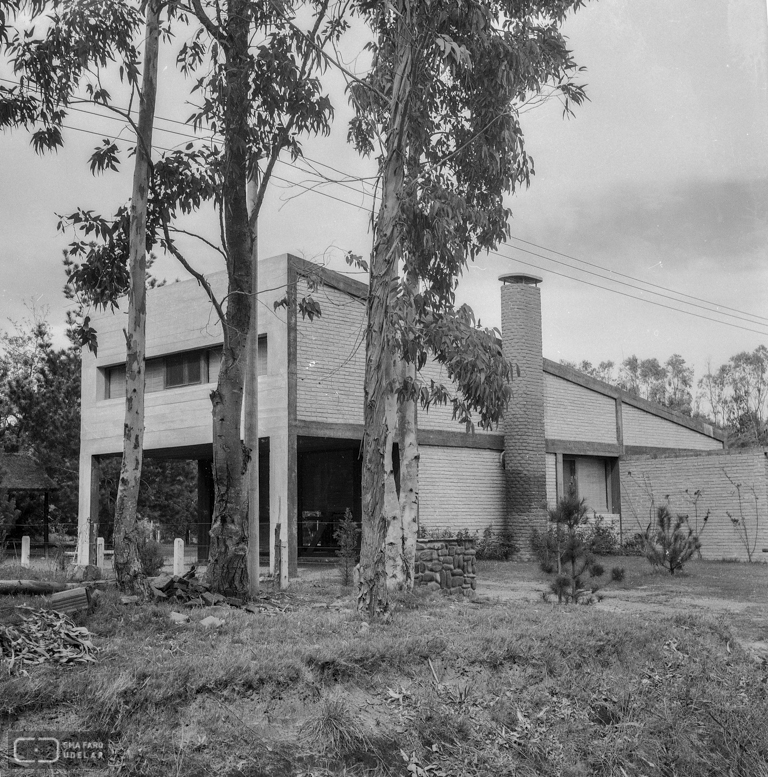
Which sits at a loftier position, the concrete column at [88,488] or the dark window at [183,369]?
the dark window at [183,369]

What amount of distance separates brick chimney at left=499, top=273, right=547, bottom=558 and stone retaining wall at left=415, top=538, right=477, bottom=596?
27.5 ft

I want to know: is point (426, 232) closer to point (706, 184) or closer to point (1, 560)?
point (706, 184)

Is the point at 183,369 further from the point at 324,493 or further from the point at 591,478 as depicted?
the point at 591,478

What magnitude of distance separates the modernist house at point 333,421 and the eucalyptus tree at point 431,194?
129 inches

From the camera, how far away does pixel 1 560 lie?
16.1m

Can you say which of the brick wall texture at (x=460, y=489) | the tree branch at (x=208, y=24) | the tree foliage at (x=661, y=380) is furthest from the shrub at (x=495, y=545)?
the tree branch at (x=208, y=24)

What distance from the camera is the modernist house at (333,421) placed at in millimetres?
16922

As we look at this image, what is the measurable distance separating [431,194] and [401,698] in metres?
6.01

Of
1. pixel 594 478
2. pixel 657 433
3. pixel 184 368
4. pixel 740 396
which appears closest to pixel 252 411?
pixel 184 368

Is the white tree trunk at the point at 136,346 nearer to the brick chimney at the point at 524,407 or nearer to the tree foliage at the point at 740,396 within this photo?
the brick chimney at the point at 524,407

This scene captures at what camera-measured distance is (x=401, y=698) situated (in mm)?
6254

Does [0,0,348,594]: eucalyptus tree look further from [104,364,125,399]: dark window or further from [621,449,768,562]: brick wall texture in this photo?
[621,449,768,562]: brick wall texture

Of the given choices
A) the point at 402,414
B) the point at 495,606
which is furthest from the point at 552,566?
the point at 402,414

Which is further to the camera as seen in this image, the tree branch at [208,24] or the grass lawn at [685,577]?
the grass lawn at [685,577]
